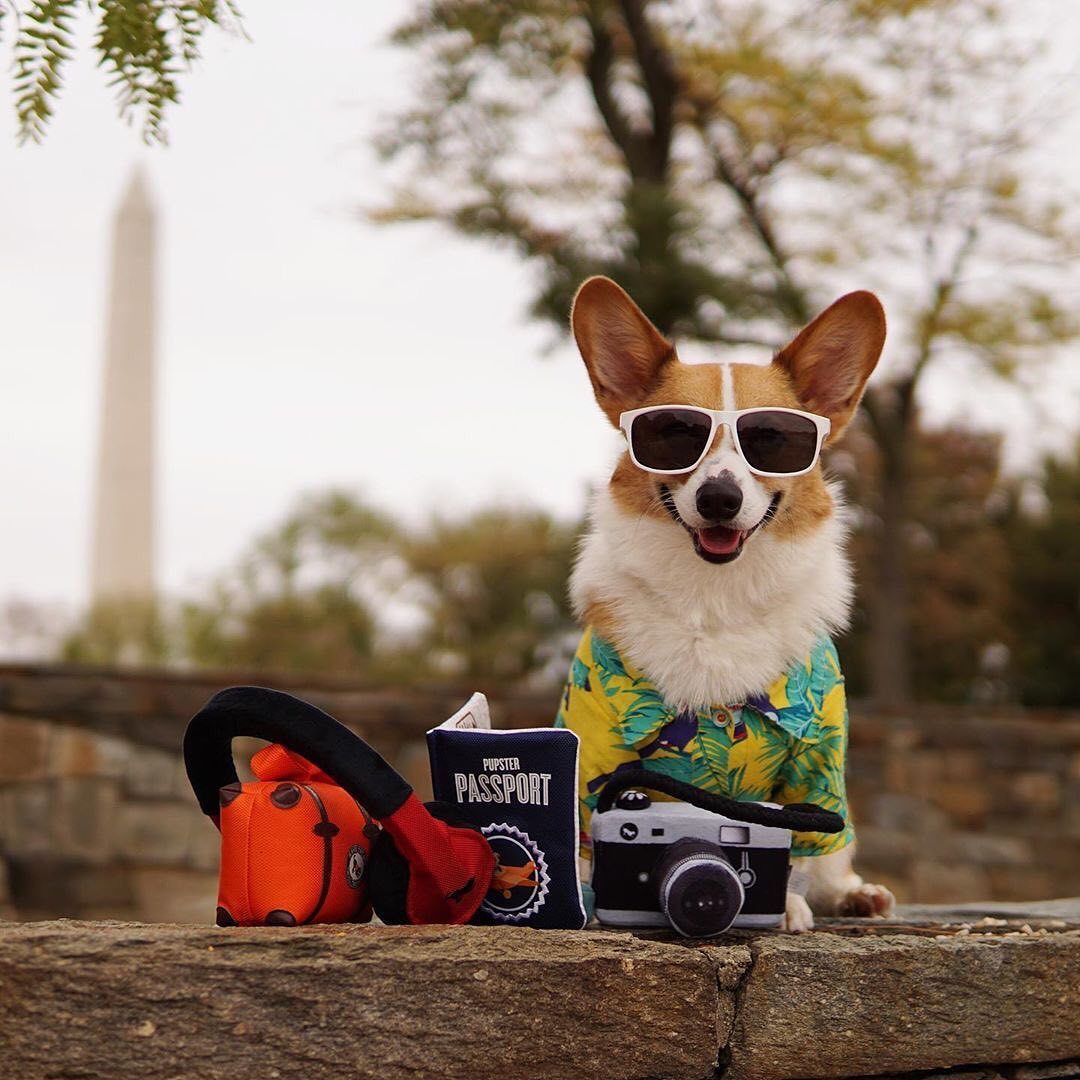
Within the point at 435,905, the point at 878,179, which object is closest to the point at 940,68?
the point at 878,179

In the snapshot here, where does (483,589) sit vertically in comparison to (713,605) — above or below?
above

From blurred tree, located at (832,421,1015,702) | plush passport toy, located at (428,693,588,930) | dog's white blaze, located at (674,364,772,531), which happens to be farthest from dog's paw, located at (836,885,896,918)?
blurred tree, located at (832,421,1015,702)

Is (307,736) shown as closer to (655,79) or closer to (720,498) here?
(720,498)

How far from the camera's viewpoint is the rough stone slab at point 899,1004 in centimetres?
257

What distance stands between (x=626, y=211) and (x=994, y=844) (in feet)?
15.9

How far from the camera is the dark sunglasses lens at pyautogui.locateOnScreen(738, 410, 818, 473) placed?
278 centimetres

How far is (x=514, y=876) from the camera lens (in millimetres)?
2553

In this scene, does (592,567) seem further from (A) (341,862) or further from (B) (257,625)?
(B) (257,625)

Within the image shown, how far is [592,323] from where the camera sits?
303 cm

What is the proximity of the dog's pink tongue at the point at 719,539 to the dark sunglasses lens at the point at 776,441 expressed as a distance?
145 millimetres

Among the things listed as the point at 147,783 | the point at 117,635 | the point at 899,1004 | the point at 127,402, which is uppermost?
the point at 127,402

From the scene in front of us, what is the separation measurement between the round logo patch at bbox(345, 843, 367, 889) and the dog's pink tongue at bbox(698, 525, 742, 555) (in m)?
0.92

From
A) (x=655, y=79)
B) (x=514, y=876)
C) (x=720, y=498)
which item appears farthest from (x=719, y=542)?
(x=655, y=79)

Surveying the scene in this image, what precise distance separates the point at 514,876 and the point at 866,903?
104cm
